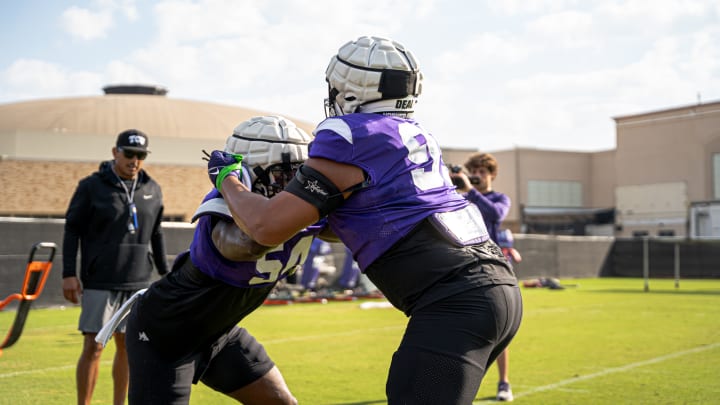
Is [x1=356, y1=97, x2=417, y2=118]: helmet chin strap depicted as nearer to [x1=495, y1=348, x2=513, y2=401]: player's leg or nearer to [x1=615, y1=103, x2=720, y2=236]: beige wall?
[x1=495, y1=348, x2=513, y2=401]: player's leg

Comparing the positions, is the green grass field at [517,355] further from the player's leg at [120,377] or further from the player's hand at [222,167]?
the player's hand at [222,167]

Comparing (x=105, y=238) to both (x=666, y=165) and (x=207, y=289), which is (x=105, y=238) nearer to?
(x=207, y=289)

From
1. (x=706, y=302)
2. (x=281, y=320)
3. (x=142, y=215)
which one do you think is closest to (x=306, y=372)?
(x=142, y=215)

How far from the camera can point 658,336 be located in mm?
12219

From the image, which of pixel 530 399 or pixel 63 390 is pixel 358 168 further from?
pixel 63 390

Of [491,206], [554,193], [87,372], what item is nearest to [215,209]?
[87,372]

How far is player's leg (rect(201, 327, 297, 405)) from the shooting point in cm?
422

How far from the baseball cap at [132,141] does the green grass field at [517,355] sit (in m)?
2.23

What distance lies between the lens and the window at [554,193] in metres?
68.6

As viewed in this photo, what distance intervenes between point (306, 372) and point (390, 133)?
20.4 feet

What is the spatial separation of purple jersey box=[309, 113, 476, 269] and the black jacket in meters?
4.02

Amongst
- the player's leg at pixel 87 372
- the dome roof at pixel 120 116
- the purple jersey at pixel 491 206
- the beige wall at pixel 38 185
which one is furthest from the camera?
the dome roof at pixel 120 116

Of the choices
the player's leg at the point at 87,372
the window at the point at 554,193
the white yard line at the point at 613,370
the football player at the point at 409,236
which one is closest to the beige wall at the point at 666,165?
the window at the point at 554,193

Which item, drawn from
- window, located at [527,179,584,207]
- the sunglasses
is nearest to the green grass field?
the sunglasses
